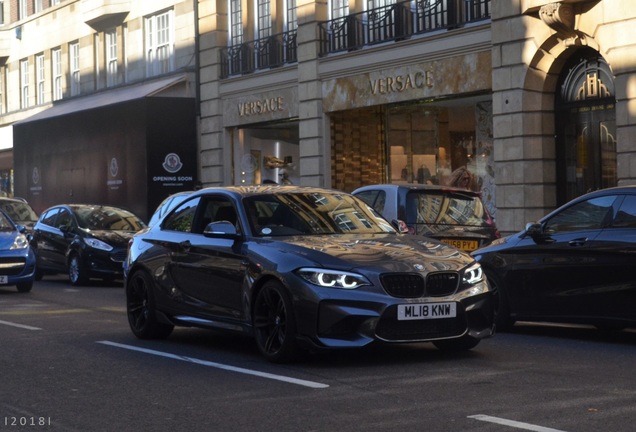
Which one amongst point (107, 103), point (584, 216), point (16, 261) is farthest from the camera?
point (107, 103)

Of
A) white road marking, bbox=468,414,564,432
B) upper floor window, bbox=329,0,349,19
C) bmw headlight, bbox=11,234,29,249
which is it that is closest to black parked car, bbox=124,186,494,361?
white road marking, bbox=468,414,564,432

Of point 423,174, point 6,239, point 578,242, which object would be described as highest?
point 423,174

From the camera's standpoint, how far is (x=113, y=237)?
22.9 metres

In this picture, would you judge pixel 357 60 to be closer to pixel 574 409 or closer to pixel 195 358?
pixel 195 358

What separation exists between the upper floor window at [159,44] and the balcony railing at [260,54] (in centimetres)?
305

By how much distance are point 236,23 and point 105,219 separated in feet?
36.3

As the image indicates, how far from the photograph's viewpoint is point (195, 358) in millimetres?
10852

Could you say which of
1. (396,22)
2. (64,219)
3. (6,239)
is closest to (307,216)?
(6,239)

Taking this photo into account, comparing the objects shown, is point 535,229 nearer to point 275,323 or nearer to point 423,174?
point 275,323

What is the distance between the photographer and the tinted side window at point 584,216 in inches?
468

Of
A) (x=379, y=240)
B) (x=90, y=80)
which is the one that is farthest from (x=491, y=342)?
(x=90, y=80)

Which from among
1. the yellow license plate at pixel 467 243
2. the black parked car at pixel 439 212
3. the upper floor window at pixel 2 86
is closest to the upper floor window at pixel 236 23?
the black parked car at pixel 439 212

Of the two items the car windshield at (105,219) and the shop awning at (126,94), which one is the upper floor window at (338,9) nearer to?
the shop awning at (126,94)

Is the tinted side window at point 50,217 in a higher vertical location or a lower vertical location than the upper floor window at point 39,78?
lower
